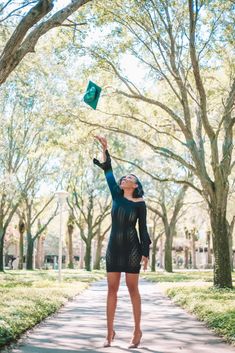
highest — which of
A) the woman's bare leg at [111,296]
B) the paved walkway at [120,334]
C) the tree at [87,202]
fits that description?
the tree at [87,202]

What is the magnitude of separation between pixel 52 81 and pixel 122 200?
64.0 ft

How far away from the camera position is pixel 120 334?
7059mm

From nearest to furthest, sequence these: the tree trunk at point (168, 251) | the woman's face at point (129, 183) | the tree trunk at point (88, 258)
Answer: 1. the woman's face at point (129, 183)
2. the tree trunk at point (168, 251)
3. the tree trunk at point (88, 258)

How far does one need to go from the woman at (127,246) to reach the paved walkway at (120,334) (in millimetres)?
407

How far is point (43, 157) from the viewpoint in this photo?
3400 centimetres

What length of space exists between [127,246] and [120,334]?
1.81m

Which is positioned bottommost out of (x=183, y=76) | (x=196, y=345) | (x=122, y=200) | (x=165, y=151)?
(x=196, y=345)

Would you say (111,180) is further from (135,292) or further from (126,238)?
(135,292)

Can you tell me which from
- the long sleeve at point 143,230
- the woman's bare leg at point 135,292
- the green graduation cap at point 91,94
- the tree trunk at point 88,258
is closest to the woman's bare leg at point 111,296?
the woman's bare leg at point 135,292

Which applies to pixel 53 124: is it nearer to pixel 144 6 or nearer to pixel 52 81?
pixel 144 6

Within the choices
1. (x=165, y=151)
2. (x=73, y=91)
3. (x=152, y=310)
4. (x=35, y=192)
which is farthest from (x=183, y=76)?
(x=35, y=192)

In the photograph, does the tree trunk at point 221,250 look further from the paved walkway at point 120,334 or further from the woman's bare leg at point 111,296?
the woman's bare leg at point 111,296

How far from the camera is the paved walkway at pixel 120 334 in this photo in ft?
19.5

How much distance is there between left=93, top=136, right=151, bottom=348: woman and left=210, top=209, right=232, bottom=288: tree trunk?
30.9ft
